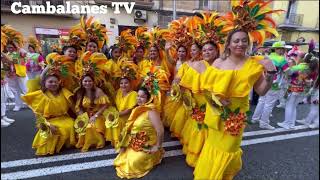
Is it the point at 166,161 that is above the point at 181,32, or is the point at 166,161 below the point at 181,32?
below

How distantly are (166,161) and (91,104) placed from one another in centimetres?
143

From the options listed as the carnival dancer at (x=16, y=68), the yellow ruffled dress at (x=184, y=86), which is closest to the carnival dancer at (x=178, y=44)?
the yellow ruffled dress at (x=184, y=86)

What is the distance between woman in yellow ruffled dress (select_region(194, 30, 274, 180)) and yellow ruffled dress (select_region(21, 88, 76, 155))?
82.3 inches

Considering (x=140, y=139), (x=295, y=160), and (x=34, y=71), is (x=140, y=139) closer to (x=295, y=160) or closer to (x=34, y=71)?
(x=295, y=160)

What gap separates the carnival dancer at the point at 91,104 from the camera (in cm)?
356

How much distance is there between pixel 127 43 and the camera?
14.3 feet

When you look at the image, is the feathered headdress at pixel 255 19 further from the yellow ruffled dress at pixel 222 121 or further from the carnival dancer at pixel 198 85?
the carnival dancer at pixel 198 85

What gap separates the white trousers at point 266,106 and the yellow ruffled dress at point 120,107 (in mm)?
2821

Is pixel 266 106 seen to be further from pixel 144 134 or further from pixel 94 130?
pixel 94 130

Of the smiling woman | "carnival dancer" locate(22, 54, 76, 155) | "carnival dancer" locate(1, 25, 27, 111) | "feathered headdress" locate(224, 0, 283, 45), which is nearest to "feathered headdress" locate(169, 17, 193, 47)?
the smiling woman

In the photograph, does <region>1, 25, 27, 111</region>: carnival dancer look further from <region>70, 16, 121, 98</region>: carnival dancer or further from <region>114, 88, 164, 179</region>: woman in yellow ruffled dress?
<region>114, 88, 164, 179</region>: woman in yellow ruffled dress

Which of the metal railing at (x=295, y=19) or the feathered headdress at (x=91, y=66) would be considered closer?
the feathered headdress at (x=91, y=66)

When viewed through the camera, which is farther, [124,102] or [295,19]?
[295,19]

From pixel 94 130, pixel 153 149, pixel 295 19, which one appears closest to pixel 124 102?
pixel 94 130
